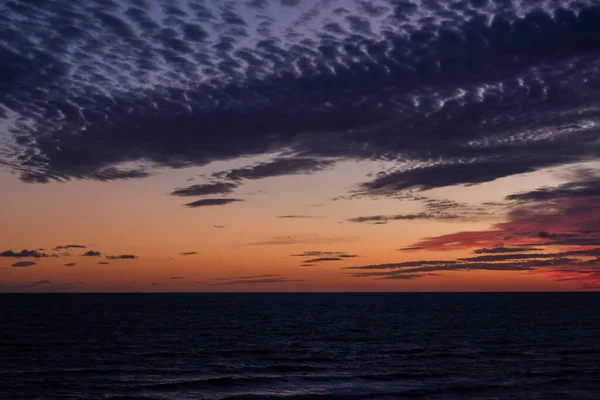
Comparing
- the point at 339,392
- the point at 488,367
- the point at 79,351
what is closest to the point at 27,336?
the point at 79,351

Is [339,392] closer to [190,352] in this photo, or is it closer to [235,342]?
[190,352]

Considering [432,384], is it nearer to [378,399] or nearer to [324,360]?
[378,399]

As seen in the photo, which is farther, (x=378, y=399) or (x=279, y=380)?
(x=279, y=380)

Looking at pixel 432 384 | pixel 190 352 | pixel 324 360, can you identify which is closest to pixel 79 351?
pixel 190 352

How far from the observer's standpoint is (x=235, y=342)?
225 feet

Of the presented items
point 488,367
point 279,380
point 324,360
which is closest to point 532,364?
point 488,367

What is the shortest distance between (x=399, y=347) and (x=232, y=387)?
1068 inches

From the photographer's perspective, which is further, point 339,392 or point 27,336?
point 27,336

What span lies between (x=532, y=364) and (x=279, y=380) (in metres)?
22.8

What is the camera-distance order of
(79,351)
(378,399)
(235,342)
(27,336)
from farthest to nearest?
(27,336) → (235,342) → (79,351) → (378,399)

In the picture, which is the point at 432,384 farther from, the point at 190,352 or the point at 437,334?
the point at 437,334

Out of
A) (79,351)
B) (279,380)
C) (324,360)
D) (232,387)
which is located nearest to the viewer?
(232,387)

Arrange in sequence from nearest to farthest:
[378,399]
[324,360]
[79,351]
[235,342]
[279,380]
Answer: [378,399]
[279,380]
[324,360]
[79,351]
[235,342]

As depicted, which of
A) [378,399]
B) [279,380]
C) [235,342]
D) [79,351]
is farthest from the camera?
[235,342]
